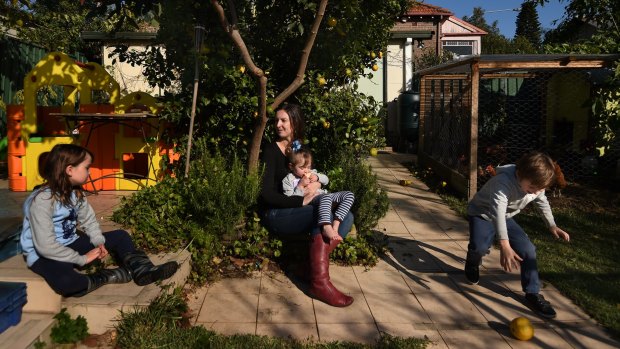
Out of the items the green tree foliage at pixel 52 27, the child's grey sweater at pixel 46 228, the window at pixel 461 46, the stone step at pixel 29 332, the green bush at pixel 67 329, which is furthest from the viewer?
the window at pixel 461 46

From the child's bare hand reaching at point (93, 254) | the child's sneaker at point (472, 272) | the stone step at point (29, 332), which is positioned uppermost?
the child's bare hand reaching at point (93, 254)

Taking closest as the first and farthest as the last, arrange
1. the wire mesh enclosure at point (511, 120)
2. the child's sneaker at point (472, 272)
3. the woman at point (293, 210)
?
the woman at point (293, 210)
the child's sneaker at point (472, 272)
the wire mesh enclosure at point (511, 120)

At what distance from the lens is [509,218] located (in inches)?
174

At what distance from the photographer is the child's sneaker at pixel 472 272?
4461 millimetres

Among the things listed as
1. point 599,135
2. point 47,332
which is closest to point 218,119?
point 47,332

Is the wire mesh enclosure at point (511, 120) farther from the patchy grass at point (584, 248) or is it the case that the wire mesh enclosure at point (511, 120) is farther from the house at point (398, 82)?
the house at point (398, 82)

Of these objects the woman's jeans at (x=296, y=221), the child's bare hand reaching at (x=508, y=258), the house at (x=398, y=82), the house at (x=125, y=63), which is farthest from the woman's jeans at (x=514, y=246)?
the house at (x=398, y=82)

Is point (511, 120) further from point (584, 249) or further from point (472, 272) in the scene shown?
point (472, 272)

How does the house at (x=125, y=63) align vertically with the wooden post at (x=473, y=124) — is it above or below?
above

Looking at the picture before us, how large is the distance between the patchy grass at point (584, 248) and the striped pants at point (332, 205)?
77.9 inches

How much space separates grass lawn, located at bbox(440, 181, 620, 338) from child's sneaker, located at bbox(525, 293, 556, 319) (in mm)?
318

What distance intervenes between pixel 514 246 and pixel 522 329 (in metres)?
0.92

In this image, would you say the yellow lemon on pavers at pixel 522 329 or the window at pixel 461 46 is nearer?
the yellow lemon on pavers at pixel 522 329

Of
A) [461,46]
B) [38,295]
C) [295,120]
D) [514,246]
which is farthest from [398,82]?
[461,46]
